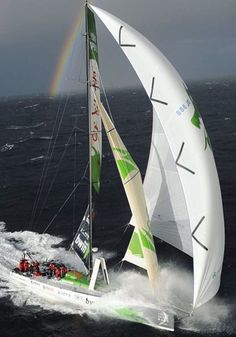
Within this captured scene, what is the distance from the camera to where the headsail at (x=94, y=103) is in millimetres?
19447

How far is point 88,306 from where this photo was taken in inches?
840

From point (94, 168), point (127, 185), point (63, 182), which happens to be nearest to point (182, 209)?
point (127, 185)

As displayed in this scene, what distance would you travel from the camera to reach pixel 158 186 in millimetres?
21547

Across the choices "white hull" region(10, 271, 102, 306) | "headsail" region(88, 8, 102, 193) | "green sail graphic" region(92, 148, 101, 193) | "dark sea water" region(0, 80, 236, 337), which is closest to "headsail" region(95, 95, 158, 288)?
"headsail" region(88, 8, 102, 193)

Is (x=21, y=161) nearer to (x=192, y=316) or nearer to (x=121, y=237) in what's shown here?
(x=121, y=237)

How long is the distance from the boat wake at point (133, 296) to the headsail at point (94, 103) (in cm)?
550

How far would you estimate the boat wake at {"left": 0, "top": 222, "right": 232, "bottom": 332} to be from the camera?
66.4 ft

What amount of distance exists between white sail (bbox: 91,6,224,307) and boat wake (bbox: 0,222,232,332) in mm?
3574

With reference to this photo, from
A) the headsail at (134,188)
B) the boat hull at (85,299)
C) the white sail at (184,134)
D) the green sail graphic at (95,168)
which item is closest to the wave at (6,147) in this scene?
the boat hull at (85,299)

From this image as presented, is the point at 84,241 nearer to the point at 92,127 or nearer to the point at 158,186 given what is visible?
the point at 158,186

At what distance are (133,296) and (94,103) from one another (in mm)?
9351

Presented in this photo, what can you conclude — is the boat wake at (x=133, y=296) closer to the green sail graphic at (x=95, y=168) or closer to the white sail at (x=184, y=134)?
the white sail at (x=184, y=134)

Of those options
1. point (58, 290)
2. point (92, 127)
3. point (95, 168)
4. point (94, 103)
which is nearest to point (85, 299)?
point (58, 290)

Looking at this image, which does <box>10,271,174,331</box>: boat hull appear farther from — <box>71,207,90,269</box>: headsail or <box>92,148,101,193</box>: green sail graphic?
<box>92,148,101,193</box>: green sail graphic
